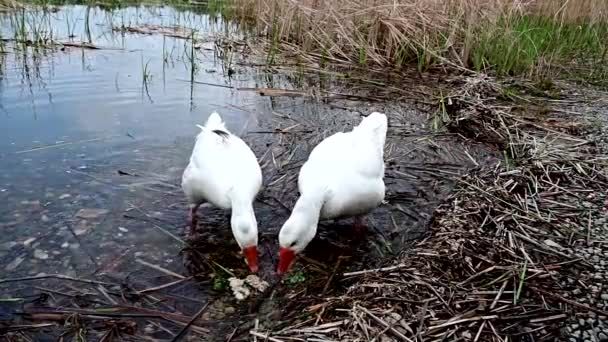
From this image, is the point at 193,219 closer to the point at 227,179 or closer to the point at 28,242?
the point at 227,179

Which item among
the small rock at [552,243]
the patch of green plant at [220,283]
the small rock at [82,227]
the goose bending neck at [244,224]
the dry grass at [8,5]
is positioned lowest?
the patch of green plant at [220,283]

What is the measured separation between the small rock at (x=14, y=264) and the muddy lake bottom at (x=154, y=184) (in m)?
0.01

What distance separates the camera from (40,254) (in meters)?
3.32

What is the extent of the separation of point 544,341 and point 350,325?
923 mm

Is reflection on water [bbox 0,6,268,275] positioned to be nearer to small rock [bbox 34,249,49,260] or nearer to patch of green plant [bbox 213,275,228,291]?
small rock [bbox 34,249,49,260]

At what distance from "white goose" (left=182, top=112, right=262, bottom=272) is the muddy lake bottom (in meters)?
0.27

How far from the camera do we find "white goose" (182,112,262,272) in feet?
10.3

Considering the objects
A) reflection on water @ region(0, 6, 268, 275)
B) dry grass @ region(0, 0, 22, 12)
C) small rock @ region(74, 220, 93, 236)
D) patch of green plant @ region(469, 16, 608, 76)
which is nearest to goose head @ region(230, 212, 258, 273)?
reflection on water @ region(0, 6, 268, 275)

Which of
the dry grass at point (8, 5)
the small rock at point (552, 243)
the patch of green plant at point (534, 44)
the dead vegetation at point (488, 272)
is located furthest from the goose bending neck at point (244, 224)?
the dry grass at point (8, 5)

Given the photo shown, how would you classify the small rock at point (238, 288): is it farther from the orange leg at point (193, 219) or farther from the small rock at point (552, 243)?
the small rock at point (552, 243)

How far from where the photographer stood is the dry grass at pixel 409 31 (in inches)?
301

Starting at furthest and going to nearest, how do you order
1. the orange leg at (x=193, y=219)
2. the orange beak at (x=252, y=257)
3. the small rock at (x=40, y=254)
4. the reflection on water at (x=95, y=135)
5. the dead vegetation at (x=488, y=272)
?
1. the orange leg at (x=193, y=219)
2. the reflection on water at (x=95, y=135)
3. the small rock at (x=40, y=254)
4. the orange beak at (x=252, y=257)
5. the dead vegetation at (x=488, y=272)

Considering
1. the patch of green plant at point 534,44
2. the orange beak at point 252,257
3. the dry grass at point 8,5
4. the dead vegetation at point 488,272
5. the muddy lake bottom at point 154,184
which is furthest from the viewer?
the dry grass at point 8,5

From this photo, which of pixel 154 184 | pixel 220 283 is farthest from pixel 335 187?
pixel 154 184
